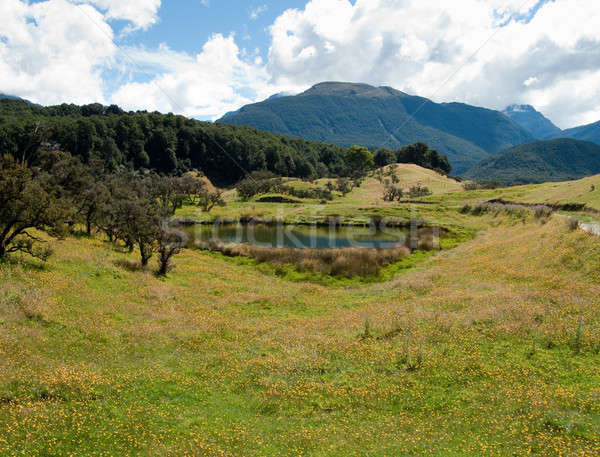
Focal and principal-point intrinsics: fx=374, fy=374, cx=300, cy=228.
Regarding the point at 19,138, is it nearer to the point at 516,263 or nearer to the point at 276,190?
the point at 276,190

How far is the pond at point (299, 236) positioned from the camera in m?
62.1

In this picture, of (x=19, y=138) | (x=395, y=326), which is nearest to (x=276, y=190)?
(x=19, y=138)

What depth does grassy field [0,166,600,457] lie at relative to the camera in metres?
11.4

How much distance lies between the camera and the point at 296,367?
17.1 meters

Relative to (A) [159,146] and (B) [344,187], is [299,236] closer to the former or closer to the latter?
(B) [344,187]

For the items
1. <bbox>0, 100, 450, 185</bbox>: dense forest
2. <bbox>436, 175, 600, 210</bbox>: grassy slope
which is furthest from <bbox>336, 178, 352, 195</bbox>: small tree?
<bbox>0, 100, 450, 185</bbox>: dense forest

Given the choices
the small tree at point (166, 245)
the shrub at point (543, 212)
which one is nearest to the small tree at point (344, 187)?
the shrub at point (543, 212)

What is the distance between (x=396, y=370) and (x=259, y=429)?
273 inches

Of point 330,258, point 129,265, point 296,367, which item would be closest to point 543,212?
point 330,258

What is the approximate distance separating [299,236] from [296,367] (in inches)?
2133

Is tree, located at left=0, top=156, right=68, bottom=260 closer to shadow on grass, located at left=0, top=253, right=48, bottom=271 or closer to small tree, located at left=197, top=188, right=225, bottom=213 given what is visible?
shadow on grass, located at left=0, top=253, right=48, bottom=271

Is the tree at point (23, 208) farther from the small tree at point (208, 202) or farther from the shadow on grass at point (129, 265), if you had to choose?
the small tree at point (208, 202)

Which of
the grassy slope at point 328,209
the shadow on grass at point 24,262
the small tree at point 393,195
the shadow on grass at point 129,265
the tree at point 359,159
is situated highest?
the tree at point 359,159

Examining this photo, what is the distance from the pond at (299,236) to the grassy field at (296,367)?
30765mm
